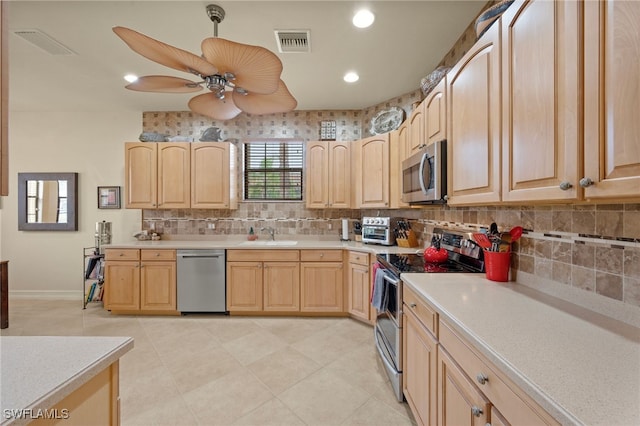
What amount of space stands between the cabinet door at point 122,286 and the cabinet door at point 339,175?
2.67 meters

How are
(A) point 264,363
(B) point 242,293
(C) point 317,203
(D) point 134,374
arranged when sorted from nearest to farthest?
1. (D) point 134,374
2. (A) point 264,363
3. (B) point 242,293
4. (C) point 317,203

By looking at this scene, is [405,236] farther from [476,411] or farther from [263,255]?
[476,411]

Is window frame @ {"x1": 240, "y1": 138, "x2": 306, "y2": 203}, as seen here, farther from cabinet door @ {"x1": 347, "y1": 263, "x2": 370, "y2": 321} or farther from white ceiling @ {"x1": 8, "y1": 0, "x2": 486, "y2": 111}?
cabinet door @ {"x1": 347, "y1": 263, "x2": 370, "y2": 321}

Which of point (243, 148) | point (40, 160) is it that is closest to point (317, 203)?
point (243, 148)

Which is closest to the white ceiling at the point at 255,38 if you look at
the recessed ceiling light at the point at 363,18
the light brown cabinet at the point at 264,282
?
the recessed ceiling light at the point at 363,18

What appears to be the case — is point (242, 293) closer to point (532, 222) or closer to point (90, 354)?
point (90, 354)

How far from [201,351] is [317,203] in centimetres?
213

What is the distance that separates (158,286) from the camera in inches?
127

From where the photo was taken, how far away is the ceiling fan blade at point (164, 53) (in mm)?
1320

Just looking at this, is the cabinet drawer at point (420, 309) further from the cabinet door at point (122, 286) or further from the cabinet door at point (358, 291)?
the cabinet door at point (122, 286)

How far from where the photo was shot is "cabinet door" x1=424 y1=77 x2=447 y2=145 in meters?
1.80

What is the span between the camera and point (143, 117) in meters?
3.90

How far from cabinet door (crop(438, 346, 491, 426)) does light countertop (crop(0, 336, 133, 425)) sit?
3.99ft

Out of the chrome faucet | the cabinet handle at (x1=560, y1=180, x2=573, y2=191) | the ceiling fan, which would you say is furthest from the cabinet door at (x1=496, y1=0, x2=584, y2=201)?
the chrome faucet
